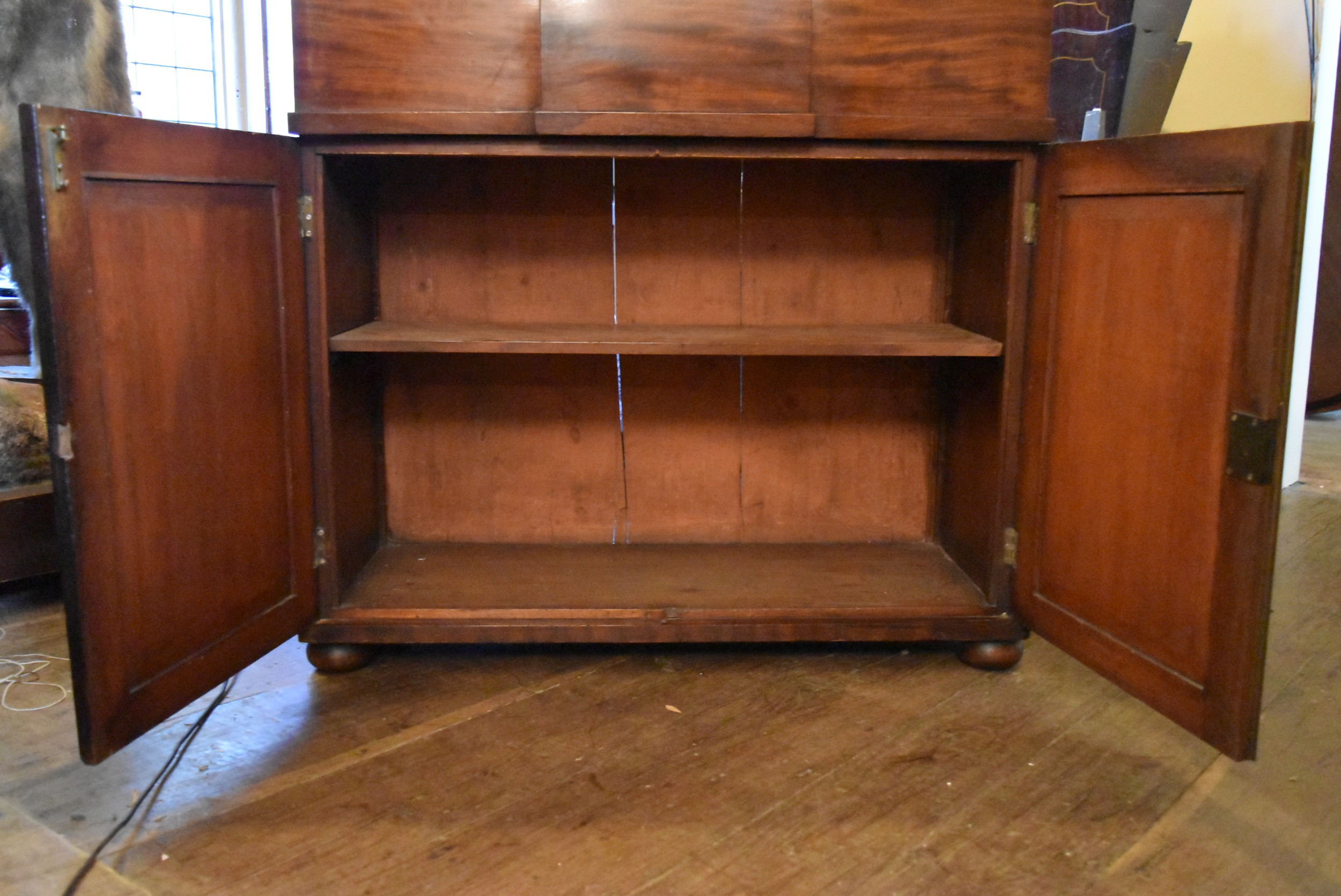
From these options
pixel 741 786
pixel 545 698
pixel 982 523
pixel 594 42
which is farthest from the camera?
pixel 982 523

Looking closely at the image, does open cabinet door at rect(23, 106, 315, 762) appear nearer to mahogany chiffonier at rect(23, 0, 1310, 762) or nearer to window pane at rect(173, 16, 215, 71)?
mahogany chiffonier at rect(23, 0, 1310, 762)

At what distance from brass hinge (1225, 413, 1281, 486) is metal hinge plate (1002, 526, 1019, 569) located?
1.62 feet

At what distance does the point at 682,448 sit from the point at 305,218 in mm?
847

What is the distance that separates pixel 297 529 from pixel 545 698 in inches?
19.0

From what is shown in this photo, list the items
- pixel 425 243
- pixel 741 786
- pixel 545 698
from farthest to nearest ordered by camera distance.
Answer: pixel 425 243
pixel 545 698
pixel 741 786

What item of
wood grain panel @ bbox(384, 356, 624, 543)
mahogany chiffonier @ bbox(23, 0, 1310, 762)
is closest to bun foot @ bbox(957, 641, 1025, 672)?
mahogany chiffonier @ bbox(23, 0, 1310, 762)

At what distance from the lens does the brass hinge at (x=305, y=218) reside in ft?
5.41

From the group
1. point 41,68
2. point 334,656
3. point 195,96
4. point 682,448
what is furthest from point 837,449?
point 195,96

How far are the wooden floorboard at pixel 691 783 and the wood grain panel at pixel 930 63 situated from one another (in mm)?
924

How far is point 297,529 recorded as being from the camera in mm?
1676

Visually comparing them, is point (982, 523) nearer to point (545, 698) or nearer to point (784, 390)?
point (784, 390)

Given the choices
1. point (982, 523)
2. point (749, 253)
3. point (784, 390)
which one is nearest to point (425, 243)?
point (749, 253)

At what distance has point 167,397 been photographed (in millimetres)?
1351

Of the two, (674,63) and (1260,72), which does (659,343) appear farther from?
(1260,72)
